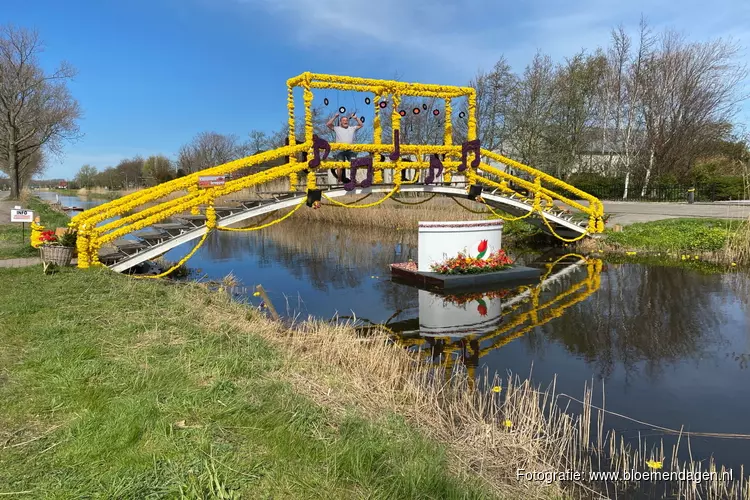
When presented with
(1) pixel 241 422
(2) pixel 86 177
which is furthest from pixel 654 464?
(2) pixel 86 177

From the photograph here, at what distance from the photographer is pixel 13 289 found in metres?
7.98

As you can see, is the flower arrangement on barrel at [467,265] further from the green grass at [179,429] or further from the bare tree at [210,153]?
the bare tree at [210,153]

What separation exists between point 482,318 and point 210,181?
6847 mm

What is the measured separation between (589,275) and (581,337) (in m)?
6.20

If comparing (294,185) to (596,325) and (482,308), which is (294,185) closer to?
(482,308)

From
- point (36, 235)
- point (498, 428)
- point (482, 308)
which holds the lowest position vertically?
point (498, 428)

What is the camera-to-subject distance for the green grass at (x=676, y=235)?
1550 cm

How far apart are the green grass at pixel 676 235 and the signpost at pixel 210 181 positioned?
14.0m

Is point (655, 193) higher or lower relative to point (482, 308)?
higher

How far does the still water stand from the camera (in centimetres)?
582

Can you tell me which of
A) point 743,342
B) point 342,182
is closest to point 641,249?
Result: point 743,342

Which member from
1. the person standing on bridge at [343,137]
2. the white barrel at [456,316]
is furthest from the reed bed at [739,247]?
the person standing on bridge at [343,137]

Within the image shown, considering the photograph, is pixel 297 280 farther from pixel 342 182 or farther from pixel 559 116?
pixel 559 116

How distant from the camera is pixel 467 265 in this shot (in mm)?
12773
